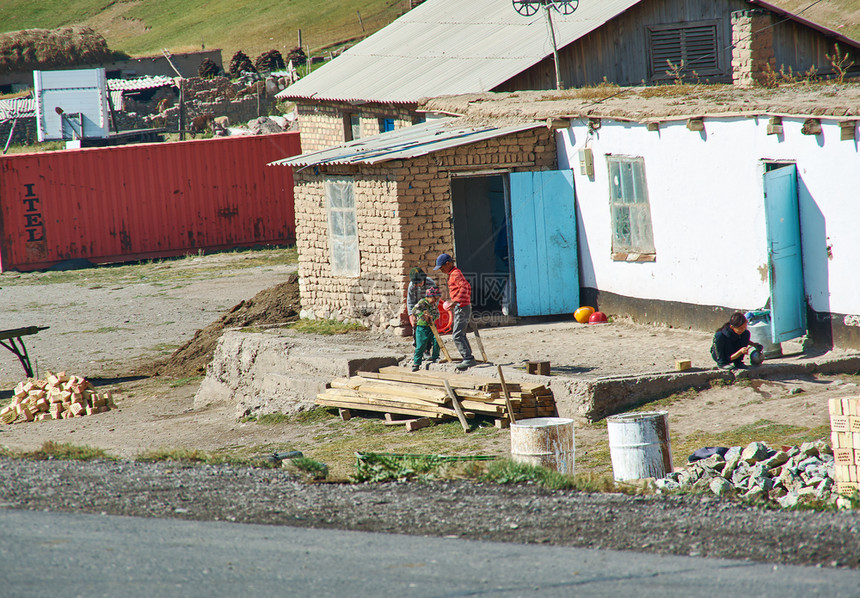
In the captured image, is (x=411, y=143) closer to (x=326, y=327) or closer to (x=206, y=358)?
(x=326, y=327)

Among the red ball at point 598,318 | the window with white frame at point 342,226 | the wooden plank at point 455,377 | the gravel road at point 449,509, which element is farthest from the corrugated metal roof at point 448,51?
the gravel road at point 449,509

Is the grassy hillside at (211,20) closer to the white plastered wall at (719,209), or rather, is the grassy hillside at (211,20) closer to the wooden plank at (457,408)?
the white plastered wall at (719,209)

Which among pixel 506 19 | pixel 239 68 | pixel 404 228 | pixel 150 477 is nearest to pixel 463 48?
pixel 506 19

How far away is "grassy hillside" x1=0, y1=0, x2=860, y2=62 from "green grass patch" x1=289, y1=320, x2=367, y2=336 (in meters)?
47.7

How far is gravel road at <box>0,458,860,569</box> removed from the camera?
20.2 feet

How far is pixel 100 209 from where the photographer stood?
26.0 metres

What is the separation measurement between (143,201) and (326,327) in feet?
41.2

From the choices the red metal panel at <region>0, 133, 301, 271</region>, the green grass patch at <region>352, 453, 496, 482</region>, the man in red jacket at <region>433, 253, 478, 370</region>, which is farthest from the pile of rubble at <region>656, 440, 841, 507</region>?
the red metal panel at <region>0, 133, 301, 271</region>

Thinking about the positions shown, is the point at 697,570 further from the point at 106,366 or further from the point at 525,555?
the point at 106,366

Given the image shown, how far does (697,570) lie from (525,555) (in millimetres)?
954

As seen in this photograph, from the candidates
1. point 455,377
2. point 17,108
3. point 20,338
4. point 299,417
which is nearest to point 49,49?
point 17,108

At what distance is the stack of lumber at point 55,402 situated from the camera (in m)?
14.5

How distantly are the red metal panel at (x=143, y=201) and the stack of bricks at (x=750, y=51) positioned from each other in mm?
13154

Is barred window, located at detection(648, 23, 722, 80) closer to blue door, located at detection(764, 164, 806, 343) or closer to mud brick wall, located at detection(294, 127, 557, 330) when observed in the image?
mud brick wall, located at detection(294, 127, 557, 330)
